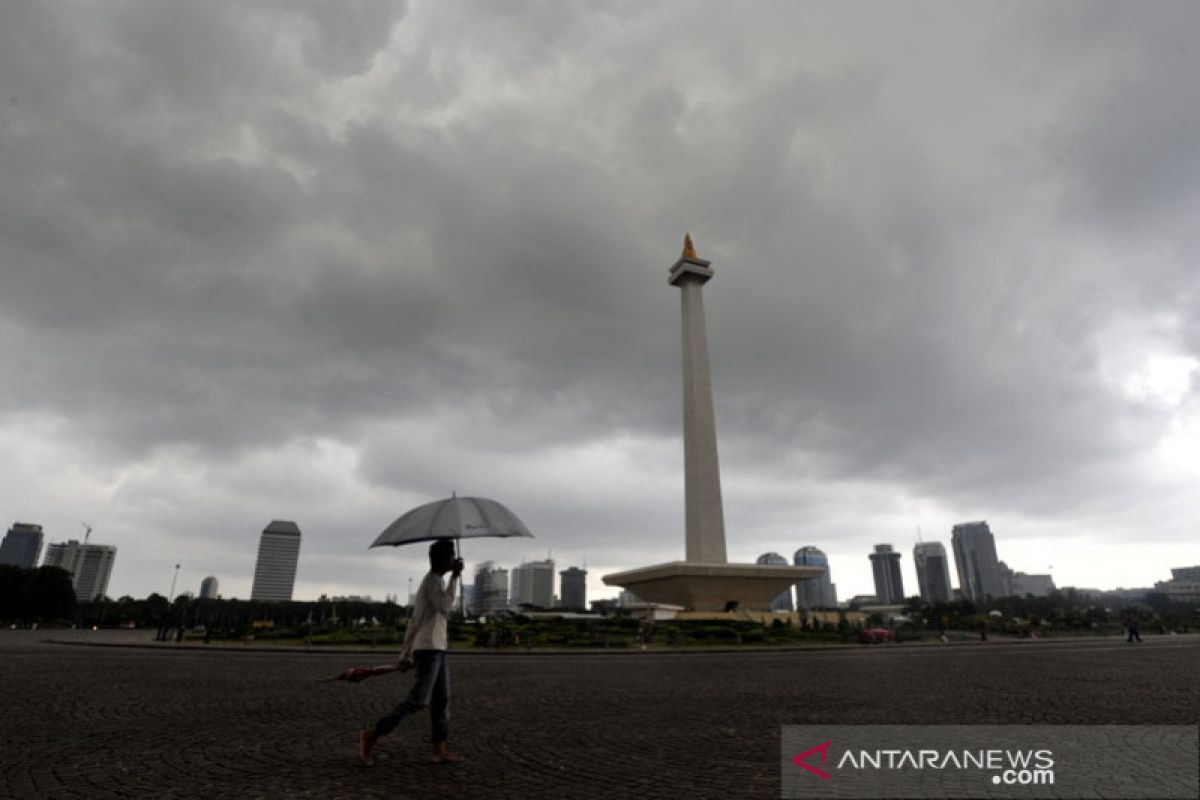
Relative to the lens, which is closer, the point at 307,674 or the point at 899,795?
the point at 899,795

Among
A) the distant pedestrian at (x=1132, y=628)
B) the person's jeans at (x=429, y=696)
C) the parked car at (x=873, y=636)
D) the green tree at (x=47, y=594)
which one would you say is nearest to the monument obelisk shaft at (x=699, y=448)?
the parked car at (x=873, y=636)

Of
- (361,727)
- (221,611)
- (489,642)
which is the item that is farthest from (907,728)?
(221,611)

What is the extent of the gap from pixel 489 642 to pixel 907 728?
1005 inches

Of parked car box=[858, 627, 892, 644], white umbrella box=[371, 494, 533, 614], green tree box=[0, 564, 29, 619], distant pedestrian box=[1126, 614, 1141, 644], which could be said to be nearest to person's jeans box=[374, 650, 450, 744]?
white umbrella box=[371, 494, 533, 614]

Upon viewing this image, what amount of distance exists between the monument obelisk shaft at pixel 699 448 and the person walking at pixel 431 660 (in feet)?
172

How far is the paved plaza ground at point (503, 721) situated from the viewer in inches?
218

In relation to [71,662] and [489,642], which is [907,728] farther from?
[489,642]

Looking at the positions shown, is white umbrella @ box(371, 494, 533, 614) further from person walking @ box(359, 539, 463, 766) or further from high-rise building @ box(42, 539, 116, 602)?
high-rise building @ box(42, 539, 116, 602)

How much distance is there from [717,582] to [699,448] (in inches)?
456

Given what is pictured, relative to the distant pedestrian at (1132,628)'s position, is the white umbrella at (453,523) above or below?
above

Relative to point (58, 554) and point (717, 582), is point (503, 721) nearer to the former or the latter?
point (717, 582)

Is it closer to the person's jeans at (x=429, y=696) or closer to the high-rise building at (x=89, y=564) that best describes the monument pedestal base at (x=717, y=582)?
the person's jeans at (x=429, y=696)

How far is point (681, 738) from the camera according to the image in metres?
7.39

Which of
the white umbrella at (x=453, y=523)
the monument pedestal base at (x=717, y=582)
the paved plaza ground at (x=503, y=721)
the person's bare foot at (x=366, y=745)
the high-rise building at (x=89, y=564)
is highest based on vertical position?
the high-rise building at (x=89, y=564)
